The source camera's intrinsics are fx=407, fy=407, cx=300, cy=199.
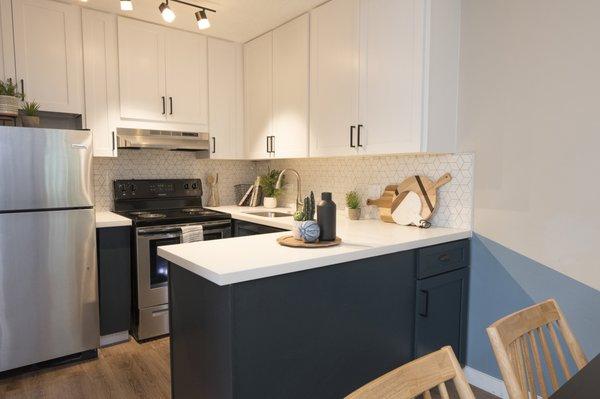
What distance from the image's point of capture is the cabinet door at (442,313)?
7.07ft

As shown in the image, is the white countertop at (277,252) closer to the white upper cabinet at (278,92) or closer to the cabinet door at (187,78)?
the white upper cabinet at (278,92)

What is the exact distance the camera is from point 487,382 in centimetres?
233

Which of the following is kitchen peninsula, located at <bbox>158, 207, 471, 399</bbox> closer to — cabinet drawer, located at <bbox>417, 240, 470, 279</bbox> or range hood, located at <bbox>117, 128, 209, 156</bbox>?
A: cabinet drawer, located at <bbox>417, 240, 470, 279</bbox>

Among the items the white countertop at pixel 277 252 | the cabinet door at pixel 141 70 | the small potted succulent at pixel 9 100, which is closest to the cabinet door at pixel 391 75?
the white countertop at pixel 277 252

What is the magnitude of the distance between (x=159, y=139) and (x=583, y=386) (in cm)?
299

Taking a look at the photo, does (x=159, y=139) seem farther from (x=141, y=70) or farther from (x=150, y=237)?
(x=150, y=237)

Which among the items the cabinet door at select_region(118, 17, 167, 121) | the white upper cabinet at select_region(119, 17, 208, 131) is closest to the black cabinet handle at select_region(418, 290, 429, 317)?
the white upper cabinet at select_region(119, 17, 208, 131)

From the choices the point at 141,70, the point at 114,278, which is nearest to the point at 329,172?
the point at 141,70

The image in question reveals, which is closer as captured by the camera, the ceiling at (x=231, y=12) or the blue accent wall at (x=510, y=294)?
the blue accent wall at (x=510, y=294)

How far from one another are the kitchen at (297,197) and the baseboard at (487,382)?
0.04 feet

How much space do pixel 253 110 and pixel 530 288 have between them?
2.51 m

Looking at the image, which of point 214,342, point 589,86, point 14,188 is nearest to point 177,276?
point 214,342

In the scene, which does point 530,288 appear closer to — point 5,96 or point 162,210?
point 162,210

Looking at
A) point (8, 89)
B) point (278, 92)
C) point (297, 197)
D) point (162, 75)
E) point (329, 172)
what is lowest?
point (297, 197)
